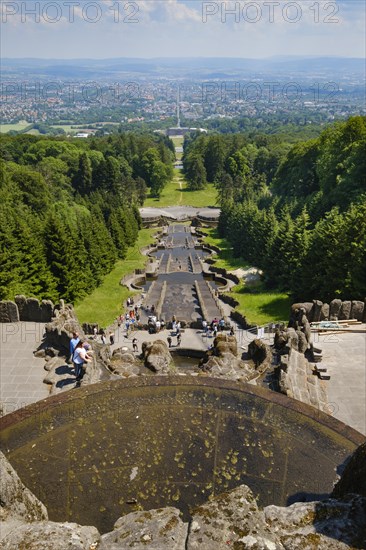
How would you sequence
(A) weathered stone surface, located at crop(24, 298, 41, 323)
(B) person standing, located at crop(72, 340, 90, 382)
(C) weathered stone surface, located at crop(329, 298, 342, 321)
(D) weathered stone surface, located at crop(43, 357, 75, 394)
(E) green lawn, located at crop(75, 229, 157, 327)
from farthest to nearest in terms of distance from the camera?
1. (E) green lawn, located at crop(75, 229, 157, 327)
2. (A) weathered stone surface, located at crop(24, 298, 41, 323)
3. (C) weathered stone surface, located at crop(329, 298, 342, 321)
4. (D) weathered stone surface, located at crop(43, 357, 75, 394)
5. (B) person standing, located at crop(72, 340, 90, 382)

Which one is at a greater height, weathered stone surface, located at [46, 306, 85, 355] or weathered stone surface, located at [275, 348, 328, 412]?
weathered stone surface, located at [46, 306, 85, 355]

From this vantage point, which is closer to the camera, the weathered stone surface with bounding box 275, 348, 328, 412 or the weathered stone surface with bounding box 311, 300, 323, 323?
the weathered stone surface with bounding box 275, 348, 328, 412

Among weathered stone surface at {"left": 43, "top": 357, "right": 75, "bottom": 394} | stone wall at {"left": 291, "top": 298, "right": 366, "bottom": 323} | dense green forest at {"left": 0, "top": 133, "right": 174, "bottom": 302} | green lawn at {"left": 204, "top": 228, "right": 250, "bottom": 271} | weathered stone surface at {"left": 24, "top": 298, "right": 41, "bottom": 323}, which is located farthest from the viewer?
green lawn at {"left": 204, "top": 228, "right": 250, "bottom": 271}

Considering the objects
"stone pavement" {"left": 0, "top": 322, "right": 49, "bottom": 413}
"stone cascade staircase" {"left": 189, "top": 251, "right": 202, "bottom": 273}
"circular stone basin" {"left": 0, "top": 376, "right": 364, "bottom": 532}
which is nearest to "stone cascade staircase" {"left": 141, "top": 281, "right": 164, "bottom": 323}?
"stone cascade staircase" {"left": 189, "top": 251, "right": 202, "bottom": 273}

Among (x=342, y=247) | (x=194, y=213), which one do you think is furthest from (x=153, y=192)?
(x=342, y=247)

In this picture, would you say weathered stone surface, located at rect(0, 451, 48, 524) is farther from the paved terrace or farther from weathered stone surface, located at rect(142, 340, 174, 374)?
weathered stone surface, located at rect(142, 340, 174, 374)

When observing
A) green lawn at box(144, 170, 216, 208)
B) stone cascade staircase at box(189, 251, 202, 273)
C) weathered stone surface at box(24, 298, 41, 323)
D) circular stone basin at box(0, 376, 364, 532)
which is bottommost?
stone cascade staircase at box(189, 251, 202, 273)

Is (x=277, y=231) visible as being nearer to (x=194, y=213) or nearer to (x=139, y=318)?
(x=139, y=318)
